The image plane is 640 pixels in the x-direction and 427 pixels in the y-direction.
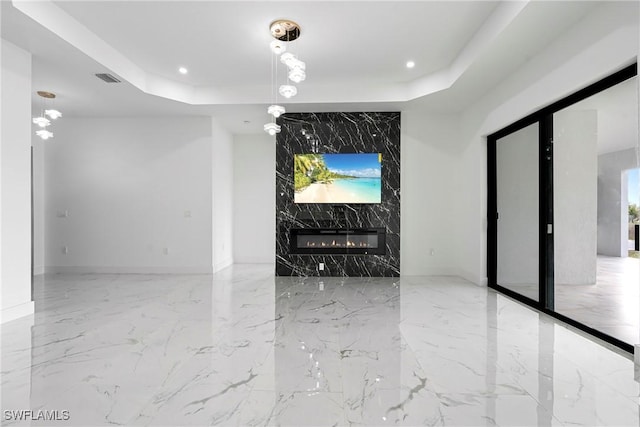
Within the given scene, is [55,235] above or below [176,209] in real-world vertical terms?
below

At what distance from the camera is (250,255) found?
23.7ft

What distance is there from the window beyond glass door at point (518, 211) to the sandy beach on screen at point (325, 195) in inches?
85.3

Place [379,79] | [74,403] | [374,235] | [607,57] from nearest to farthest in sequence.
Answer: [74,403] → [607,57] → [379,79] → [374,235]

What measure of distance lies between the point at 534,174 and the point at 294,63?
10.1 ft

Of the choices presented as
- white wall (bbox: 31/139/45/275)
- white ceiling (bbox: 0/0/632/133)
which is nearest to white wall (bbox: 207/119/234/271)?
white ceiling (bbox: 0/0/632/133)

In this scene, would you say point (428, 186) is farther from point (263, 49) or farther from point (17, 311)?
point (17, 311)

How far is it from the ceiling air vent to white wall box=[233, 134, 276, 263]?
300 cm

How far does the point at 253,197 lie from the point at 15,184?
4.19 m

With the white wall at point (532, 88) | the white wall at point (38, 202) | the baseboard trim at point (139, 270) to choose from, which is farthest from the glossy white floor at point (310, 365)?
the white wall at point (38, 202)

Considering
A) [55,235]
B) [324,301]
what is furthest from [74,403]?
[55,235]

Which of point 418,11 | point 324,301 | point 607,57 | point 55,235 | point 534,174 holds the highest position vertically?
point 418,11

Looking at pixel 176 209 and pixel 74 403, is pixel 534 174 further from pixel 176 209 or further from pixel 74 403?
pixel 176 209

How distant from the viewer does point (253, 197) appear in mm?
7250

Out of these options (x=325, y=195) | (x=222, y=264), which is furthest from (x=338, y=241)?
(x=222, y=264)
